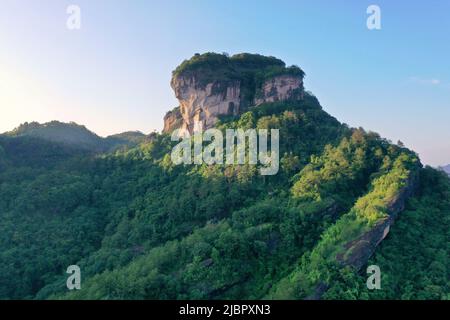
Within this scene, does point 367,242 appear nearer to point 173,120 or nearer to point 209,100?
point 209,100

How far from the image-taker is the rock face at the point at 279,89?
1756 inches

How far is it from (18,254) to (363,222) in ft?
74.8

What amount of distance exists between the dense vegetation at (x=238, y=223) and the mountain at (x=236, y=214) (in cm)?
10

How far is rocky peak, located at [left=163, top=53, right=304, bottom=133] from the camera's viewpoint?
1759 inches

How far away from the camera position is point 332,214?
26734mm

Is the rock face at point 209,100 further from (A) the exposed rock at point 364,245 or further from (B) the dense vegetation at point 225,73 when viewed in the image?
(A) the exposed rock at point 364,245

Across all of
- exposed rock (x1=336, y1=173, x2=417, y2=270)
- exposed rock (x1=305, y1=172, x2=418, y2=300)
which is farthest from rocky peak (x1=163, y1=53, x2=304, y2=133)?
exposed rock (x1=305, y1=172, x2=418, y2=300)

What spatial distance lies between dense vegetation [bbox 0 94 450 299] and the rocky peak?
270 centimetres

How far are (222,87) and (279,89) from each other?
5857 millimetres

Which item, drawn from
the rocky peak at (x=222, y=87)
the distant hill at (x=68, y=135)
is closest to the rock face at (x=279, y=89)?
the rocky peak at (x=222, y=87)

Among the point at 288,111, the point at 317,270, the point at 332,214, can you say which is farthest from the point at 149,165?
the point at 317,270

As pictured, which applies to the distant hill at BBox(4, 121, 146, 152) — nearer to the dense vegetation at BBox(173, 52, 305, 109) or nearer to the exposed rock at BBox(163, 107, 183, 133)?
the exposed rock at BBox(163, 107, 183, 133)

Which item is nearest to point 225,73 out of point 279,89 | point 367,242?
point 279,89
